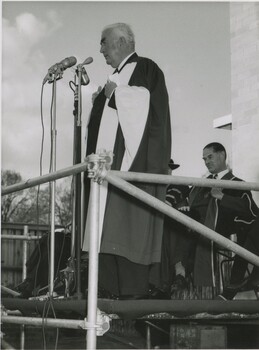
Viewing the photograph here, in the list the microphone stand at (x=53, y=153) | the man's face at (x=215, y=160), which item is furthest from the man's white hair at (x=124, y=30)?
the man's face at (x=215, y=160)

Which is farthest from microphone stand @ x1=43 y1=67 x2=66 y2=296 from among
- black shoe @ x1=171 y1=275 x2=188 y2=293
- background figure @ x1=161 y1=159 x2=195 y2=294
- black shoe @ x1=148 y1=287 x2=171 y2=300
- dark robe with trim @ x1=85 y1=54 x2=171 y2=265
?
black shoe @ x1=171 y1=275 x2=188 y2=293

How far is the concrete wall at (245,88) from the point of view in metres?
8.15

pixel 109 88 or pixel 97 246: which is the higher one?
pixel 109 88

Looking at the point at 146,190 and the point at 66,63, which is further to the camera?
the point at 66,63

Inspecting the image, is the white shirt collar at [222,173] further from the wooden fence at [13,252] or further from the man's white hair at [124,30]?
the wooden fence at [13,252]

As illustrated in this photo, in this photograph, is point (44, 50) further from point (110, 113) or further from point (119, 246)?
point (119, 246)

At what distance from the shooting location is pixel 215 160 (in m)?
5.63

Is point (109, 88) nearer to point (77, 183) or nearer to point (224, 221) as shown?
point (77, 183)

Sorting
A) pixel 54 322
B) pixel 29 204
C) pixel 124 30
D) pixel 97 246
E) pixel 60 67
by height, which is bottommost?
pixel 54 322

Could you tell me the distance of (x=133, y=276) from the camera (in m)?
3.62

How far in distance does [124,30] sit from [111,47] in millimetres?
140

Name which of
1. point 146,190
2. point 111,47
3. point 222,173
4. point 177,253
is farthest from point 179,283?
point 111,47

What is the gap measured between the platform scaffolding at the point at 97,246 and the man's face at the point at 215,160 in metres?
2.02

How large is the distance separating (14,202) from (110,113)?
11799mm
